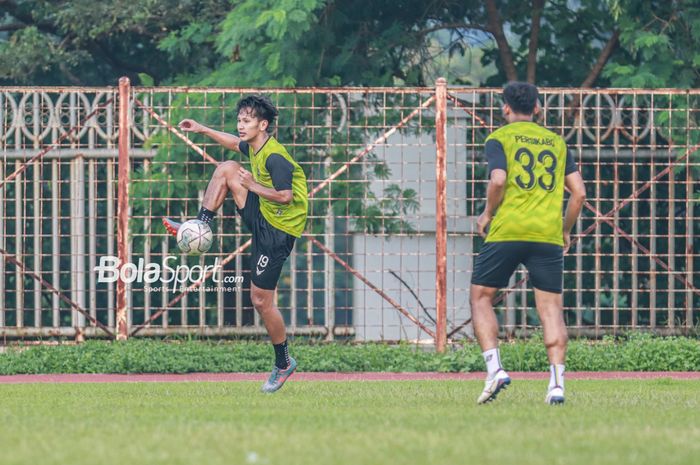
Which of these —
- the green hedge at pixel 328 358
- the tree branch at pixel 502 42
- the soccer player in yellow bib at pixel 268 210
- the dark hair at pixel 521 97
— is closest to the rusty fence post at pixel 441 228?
the green hedge at pixel 328 358

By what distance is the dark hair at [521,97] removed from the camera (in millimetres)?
8250

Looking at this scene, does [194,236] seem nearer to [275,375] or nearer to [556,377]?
[275,375]

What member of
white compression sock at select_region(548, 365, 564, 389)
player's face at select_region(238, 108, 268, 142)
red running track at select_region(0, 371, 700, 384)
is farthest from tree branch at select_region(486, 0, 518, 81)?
white compression sock at select_region(548, 365, 564, 389)

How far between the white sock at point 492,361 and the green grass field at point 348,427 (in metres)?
0.20

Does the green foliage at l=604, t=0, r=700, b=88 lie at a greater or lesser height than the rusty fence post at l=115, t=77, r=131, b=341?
greater

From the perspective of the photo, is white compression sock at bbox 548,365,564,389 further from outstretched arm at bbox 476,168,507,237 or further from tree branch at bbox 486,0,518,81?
tree branch at bbox 486,0,518,81

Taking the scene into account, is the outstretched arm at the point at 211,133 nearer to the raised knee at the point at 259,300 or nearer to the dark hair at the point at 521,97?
the raised knee at the point at 259,300

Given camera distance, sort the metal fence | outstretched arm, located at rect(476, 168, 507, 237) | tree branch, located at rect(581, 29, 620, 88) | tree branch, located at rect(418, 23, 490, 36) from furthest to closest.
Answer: tree branch, located at rect(418, 23, 490, 36)
tree branch, located at rect(581, 29, 620, 88)
the metal fence
outstretched arm, located at rect(476, 168, 507, 237)

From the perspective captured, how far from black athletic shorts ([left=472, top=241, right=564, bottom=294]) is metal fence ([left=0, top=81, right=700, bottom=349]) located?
473 cm

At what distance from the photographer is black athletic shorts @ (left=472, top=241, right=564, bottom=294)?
820cm

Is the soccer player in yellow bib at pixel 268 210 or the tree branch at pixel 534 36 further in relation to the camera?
the tree branch at pixel 534 36

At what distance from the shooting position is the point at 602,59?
14.6 metres

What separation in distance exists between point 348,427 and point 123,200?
22.6 feet

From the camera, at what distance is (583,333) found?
1432cm
